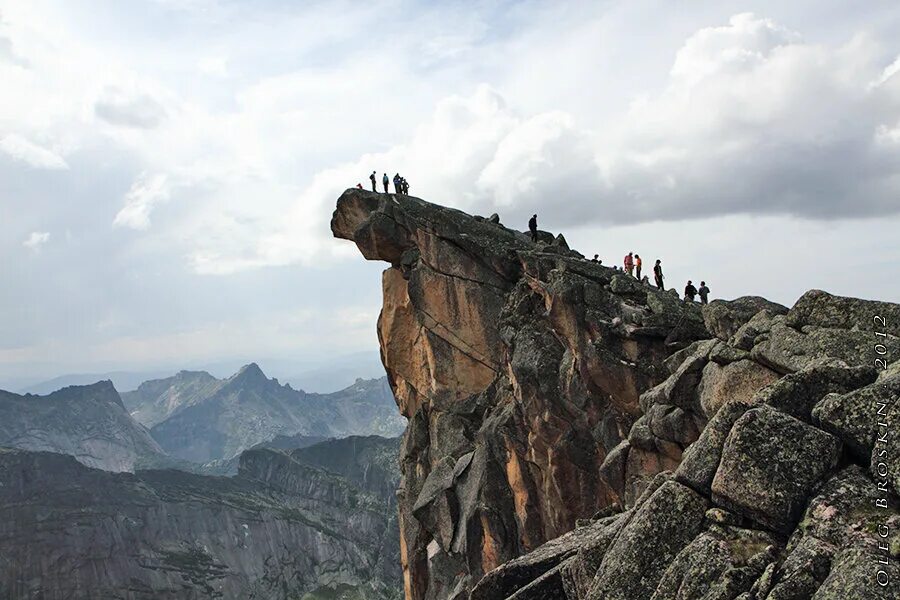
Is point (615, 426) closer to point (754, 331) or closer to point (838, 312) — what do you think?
point (754, 331)

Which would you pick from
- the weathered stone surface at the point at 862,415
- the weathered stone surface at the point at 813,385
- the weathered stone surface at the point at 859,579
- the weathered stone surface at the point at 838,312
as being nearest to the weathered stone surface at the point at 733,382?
the weathered stone surface at the point at 838,312

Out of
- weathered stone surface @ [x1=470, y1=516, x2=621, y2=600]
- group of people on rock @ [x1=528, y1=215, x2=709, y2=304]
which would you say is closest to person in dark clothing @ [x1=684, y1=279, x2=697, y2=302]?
group of people on rock @ [x1=528, y1=215, x2=709, y2=304]

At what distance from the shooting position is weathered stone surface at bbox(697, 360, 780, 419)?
37.9m

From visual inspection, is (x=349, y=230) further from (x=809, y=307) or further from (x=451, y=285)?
(x=809, y=307)

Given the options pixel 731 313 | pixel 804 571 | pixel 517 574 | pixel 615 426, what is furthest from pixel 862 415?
pixel 615 426

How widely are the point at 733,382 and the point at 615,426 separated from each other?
77.1 feet

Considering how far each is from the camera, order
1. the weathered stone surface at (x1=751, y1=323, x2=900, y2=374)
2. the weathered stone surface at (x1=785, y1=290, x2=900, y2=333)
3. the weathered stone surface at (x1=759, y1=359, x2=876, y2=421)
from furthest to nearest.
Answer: the weathered stone surface at (x1=785, y1=290, x2=900, y2=333) < the weathered stone surface at (x1=751, y1=323, x2=900, y2=374) < the weathered stone surface at (x1=759, y1=359, x2=876, y2=421)

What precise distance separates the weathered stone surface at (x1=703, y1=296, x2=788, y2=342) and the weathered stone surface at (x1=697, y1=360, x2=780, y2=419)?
7634 millimetres

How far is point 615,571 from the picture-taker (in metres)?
23.1

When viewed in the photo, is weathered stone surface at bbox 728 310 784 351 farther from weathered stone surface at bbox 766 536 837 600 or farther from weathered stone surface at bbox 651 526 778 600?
weathered stone surface at bbox 766 536 837 600

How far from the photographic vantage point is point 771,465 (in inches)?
865

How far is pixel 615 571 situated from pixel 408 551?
6378 centimetres

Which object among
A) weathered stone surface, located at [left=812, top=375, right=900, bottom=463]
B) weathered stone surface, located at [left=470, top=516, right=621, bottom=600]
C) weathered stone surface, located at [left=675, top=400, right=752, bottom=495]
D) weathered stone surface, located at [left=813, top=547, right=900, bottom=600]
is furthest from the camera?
weathered stone surface, located at [left=470, top=516, right=621, bottom=600]

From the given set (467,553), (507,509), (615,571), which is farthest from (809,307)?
(467,553)
